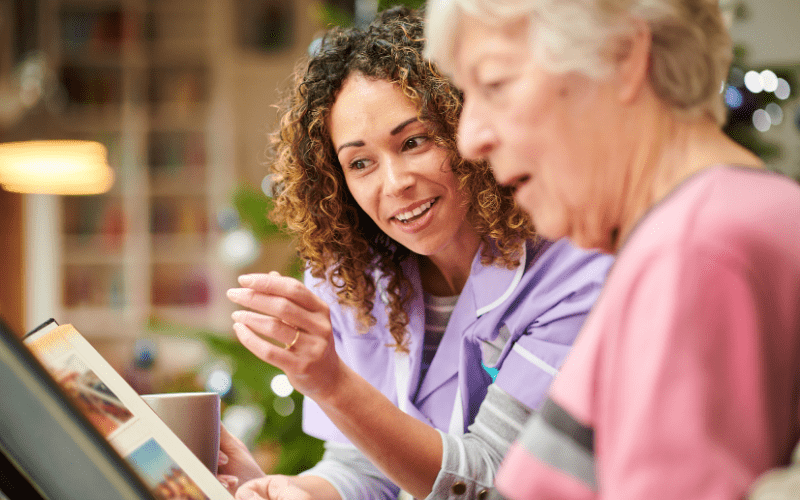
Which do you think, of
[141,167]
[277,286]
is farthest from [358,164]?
[141,167]

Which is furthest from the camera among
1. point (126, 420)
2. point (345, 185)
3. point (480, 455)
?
point (345, 185)

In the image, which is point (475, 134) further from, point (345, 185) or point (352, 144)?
point (345, 185)

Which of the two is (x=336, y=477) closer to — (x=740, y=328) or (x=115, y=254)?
(x=740, y=328)

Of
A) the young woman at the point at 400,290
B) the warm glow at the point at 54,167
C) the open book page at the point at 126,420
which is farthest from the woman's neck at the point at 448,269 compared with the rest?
the warm glow at the point at 54,167

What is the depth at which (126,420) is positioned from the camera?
2.10 ft

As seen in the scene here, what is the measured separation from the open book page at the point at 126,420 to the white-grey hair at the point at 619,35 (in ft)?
1.45

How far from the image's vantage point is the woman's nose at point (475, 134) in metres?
0.48

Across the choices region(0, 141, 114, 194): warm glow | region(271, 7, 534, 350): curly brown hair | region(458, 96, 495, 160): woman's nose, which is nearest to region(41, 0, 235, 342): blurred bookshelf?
region(0, 141, 114, 194): warm glow

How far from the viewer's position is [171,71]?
4.71 m

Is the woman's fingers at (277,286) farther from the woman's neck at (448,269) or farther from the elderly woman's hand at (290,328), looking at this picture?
the woman's neck at (448,269)

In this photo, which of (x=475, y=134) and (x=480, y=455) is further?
(x=480, y=455)

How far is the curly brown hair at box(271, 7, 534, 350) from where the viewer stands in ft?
3.34

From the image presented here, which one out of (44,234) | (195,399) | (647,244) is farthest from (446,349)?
(44,234)

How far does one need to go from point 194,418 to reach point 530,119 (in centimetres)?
57
